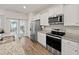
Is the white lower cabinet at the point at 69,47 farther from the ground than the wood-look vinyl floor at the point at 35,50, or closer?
farther from the ground

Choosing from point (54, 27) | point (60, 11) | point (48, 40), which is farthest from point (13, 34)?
point (60, 11)

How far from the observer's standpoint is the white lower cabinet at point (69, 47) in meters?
2.48

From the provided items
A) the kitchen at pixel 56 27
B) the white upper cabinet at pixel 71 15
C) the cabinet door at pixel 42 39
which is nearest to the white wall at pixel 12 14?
the kitchen at pixel 56 27

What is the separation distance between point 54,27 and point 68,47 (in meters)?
2.00

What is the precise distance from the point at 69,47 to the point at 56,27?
1.88m

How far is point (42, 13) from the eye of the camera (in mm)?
5242

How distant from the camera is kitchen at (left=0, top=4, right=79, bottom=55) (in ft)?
9.50

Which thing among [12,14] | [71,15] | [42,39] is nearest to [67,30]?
[71,15]

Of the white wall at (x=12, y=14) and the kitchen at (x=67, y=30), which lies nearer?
the kitchen at (x=67, y=30)

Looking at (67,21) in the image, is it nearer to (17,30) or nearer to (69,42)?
(69,42)

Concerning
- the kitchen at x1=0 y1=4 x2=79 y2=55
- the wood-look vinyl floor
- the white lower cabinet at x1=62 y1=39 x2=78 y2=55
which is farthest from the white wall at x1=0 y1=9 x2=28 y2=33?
the white lower cabinet at x1=62 y1=39 x2=78 y2=55

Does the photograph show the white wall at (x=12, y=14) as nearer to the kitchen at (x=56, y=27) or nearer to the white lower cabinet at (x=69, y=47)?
the kitchen at (x=56, y=27)

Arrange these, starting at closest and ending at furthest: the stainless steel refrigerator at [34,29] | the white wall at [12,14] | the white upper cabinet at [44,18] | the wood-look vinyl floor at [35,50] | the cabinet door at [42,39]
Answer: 1. the wood-look vinyl floor at [35,50]
2. the white wall at [12,14]
3. the cabinet door at [42,39]
4. the white upper cabinet at [44,18]
5. the stainless steel refrigerator at [34,29]

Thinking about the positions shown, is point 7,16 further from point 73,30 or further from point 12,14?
point 73,30
